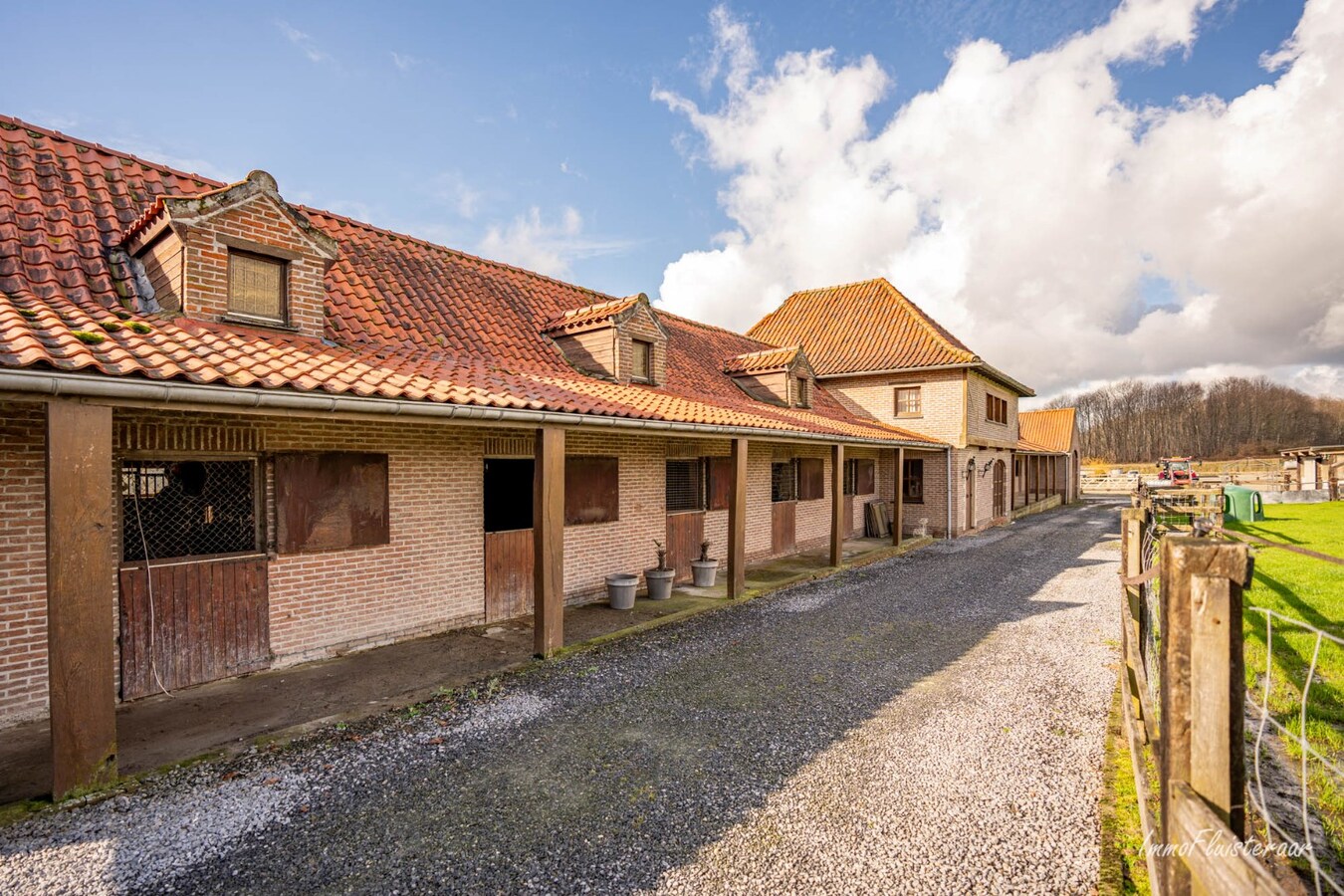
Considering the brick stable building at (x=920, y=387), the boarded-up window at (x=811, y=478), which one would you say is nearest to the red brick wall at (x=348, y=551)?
the boarded-up window at (x=811, y=478)

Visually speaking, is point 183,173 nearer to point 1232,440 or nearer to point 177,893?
point 177,893

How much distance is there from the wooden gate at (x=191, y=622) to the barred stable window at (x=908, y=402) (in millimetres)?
16860

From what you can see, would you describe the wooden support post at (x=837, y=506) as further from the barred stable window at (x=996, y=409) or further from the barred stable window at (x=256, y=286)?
the barred stable window at (x=996, y=409)

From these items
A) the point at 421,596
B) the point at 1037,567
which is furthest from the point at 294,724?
the point at 1037,567

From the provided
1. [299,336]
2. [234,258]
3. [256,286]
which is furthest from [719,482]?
[234,258]

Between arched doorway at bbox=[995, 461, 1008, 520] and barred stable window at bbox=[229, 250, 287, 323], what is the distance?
22107mm

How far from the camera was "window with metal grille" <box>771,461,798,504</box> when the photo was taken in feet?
46.1

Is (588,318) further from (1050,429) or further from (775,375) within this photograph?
Result: (1050,429)

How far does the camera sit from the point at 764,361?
15.7 metres

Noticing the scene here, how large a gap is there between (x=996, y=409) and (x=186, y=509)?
71.6 feet

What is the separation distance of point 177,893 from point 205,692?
3059 mm

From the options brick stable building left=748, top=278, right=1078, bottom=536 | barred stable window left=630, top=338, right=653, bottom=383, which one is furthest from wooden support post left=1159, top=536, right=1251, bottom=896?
brick stable building left=748, top=278, right=1078, bottom=536

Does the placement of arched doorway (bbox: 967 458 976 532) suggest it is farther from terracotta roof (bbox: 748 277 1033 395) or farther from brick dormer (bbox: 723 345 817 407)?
brick dormer (bbox: 723 345 817 407)

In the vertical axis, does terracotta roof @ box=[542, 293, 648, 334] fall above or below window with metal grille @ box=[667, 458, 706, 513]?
above
